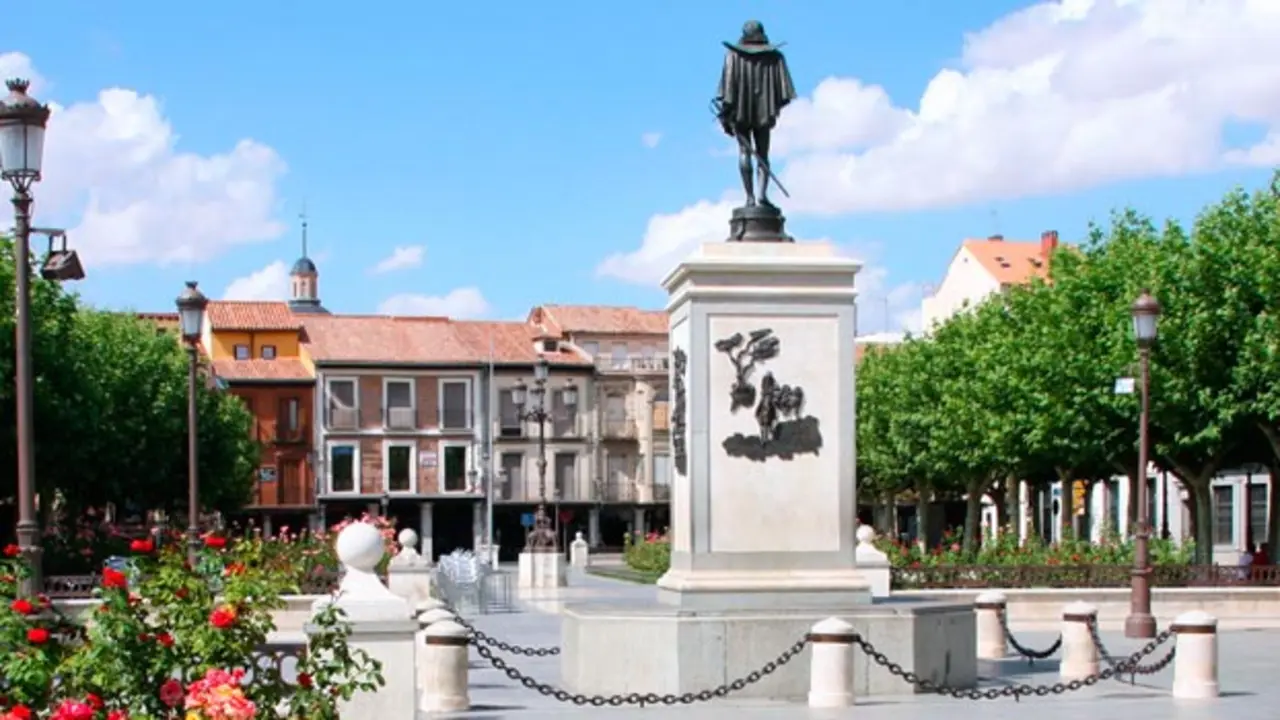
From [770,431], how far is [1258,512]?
183ft

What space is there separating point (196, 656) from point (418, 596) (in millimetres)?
21022

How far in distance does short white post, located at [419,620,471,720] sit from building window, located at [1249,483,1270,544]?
2210 inches

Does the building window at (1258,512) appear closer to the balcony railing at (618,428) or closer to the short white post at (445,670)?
the balcony railing at (618,428)

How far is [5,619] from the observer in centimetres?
1098

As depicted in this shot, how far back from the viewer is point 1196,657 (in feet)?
64.3

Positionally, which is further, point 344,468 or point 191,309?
point 344,468

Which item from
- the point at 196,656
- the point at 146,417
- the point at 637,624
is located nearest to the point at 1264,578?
the point at 637,624

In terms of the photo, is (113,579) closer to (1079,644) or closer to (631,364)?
(1079,644)

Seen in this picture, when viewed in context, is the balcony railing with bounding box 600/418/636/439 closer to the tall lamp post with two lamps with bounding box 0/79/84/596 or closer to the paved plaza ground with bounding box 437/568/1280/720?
the paved plaza ground with bounding box 437/568/1280/720

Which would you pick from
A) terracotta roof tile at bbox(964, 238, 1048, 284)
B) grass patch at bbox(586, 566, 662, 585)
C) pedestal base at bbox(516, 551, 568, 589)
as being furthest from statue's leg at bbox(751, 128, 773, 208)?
terracotta roof tile at bbox(964, 238, 1048, 284)

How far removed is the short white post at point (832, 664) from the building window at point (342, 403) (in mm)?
79106

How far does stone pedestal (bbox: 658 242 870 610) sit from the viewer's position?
19094mm

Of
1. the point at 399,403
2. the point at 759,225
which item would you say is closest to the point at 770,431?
the point at 759,225

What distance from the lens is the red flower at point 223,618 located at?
443 inches
